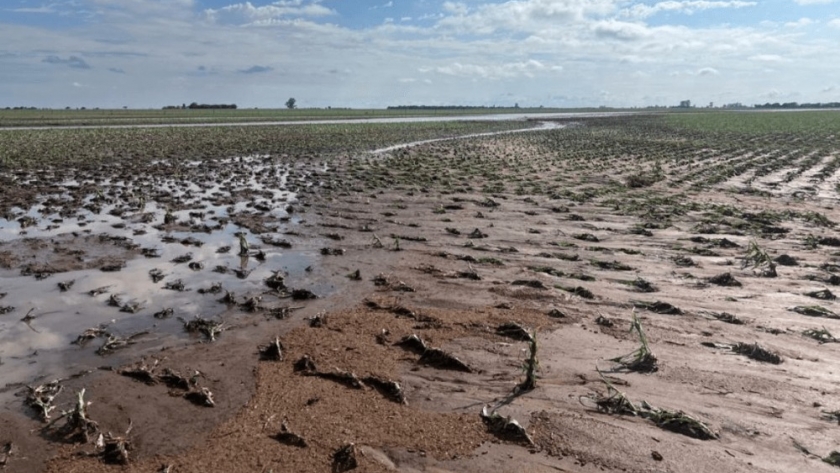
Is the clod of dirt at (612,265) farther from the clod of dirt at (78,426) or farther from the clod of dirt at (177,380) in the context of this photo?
the clod of dirt at (78,426)

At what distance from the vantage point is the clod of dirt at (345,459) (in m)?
4.88

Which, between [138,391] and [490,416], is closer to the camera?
[490,416]

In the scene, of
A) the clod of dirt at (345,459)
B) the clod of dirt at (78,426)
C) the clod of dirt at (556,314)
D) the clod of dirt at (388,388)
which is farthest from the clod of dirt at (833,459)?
the clod of dirt at (78,426)

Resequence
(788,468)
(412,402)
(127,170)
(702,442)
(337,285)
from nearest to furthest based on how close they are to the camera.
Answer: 1. (788,468)
2. (702,442)
3. (412,402)
4. (337,285)
5. (127,170)

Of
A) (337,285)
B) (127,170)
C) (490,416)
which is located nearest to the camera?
(490,416)

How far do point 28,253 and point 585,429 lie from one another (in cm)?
1160

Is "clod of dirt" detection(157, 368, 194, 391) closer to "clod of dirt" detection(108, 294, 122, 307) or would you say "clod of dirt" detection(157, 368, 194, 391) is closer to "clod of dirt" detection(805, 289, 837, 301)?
"clod of dirt" detection(108, 294, 122, 307)

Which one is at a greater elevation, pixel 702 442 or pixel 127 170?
pixel 127 170

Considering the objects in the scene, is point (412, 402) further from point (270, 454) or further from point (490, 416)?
point (270, 454)

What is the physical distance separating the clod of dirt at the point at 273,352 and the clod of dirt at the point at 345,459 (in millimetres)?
2329

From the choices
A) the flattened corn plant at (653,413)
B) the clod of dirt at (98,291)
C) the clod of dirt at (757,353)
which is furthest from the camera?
the clod of dirt at (98,291)

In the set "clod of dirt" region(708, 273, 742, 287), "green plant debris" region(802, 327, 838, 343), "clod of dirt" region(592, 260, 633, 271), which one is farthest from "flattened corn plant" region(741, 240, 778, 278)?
"green plant debris" region(802, 327, 838, 343)

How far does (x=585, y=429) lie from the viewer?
5457 millimetres

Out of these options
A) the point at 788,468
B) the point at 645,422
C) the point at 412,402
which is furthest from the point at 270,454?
the point at 788,468
